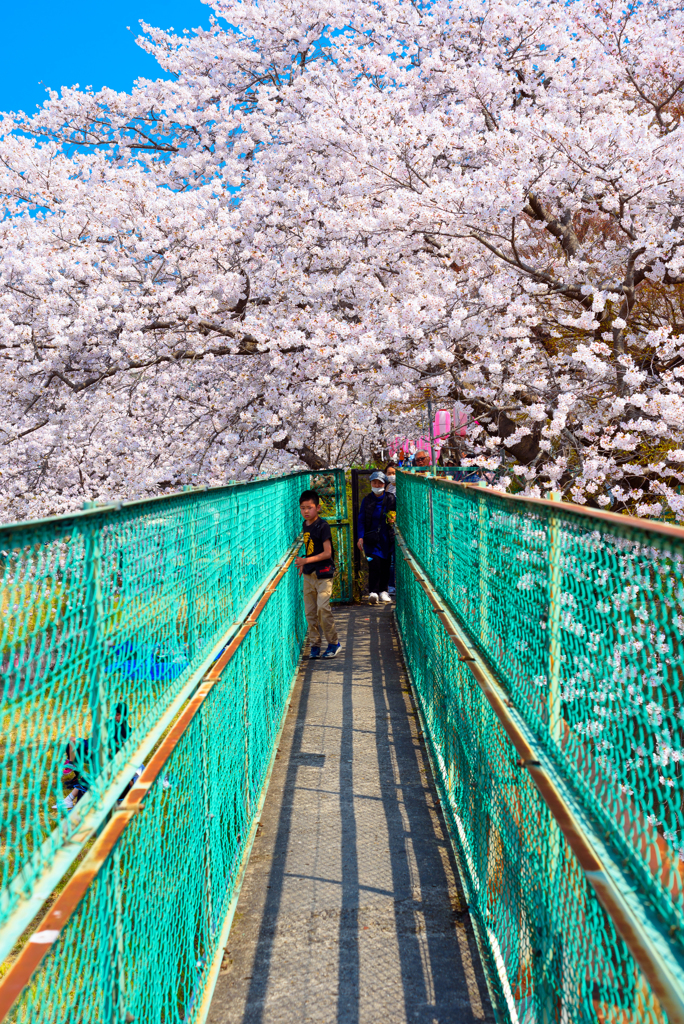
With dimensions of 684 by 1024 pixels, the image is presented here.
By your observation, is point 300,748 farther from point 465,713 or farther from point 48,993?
point 48,993

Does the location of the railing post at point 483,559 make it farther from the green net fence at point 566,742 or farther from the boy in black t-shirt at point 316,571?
the boy in black t-shirt at point 316,571

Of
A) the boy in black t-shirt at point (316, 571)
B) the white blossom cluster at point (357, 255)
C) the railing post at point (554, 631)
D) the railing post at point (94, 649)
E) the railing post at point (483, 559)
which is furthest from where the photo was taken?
the white blossom cluster at point (357, 255)

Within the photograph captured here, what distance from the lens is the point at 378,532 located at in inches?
518

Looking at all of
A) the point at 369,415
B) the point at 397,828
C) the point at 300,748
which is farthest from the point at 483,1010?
Answer: the point at 369,415

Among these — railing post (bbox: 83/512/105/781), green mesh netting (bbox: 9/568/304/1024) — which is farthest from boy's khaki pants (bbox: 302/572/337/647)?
railing post (bbox: 83/512/105/781)

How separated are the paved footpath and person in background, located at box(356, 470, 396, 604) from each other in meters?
5.84

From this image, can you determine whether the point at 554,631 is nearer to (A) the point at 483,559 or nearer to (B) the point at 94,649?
(A) the point at 483,559

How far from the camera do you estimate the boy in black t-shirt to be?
934 cm

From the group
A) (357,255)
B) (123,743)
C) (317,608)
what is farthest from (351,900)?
→ (357,255)

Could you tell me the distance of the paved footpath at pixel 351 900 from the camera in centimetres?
367

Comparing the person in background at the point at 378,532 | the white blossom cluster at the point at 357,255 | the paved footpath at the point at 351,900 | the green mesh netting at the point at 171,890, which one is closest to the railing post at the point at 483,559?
the green mesh netting at the point at 171,890

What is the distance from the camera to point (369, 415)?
13.6 m

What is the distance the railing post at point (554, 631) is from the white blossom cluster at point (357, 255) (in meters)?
5.81

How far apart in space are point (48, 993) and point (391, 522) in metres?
11.3
